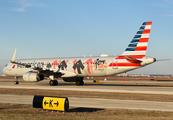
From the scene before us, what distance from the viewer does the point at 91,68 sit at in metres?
39.4

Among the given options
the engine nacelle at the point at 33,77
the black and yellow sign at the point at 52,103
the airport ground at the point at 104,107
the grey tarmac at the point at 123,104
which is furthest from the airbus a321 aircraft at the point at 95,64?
the black and yellow sign at the point at 52,103

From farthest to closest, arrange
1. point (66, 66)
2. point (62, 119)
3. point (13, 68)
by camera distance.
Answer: point (13, 68), point (66, 66), point (62, 119)

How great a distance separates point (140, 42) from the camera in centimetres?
3666

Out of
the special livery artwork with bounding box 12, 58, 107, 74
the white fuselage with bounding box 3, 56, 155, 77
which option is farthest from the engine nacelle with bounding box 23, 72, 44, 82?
the special livery artwork with bounding box 12, 58, 107, 74

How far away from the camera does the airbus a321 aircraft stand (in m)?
36.1

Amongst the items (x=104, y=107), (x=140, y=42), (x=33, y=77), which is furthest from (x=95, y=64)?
(x=104, y=107)

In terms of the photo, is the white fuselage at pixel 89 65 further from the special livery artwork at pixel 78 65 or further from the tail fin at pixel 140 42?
the tail fin at pixel 140 42

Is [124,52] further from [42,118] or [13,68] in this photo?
[42,118]

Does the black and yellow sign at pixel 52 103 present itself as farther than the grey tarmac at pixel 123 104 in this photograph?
No

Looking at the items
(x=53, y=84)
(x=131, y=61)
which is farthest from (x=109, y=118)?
(x=53, y=84)

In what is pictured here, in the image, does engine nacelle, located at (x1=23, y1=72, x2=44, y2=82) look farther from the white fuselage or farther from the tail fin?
the tail fin

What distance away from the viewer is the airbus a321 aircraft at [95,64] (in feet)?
118

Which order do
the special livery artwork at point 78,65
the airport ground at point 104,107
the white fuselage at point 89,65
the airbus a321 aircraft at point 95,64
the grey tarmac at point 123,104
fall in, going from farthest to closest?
the special livery artwork at point 78,65 < the white fuselage at point 89,65 < the airbus a321 aircraft at point 95,64 < the grey tarmac at point 123,104 < the airport ground at point 104,107

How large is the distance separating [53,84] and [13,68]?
40.2 feet
